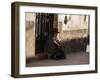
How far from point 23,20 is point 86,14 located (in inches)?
24.8

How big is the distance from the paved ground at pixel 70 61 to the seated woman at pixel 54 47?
46mm

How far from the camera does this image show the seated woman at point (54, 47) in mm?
2217

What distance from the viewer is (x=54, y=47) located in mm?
2240

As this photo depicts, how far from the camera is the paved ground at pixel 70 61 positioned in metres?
2.19

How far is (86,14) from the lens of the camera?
2371mm

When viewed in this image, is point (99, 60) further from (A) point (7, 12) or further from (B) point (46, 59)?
(A) point (7, 12)

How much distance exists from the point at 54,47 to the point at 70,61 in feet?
0.69

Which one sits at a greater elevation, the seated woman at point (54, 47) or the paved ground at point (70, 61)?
the seated woman at point (54, 47)

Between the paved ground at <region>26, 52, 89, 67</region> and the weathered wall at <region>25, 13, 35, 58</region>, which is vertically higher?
the weathered wall at <region>25, 13, 35, 58</region>

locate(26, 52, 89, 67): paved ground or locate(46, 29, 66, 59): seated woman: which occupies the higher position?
locate(46, 29, 66, 59): seated woman

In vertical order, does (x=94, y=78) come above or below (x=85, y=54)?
below

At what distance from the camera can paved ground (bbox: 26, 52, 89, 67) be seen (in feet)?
7.17

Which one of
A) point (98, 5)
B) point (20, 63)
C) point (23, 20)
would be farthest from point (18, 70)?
point (98, 5)

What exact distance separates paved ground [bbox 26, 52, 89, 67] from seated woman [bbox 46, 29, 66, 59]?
0.05 meters
